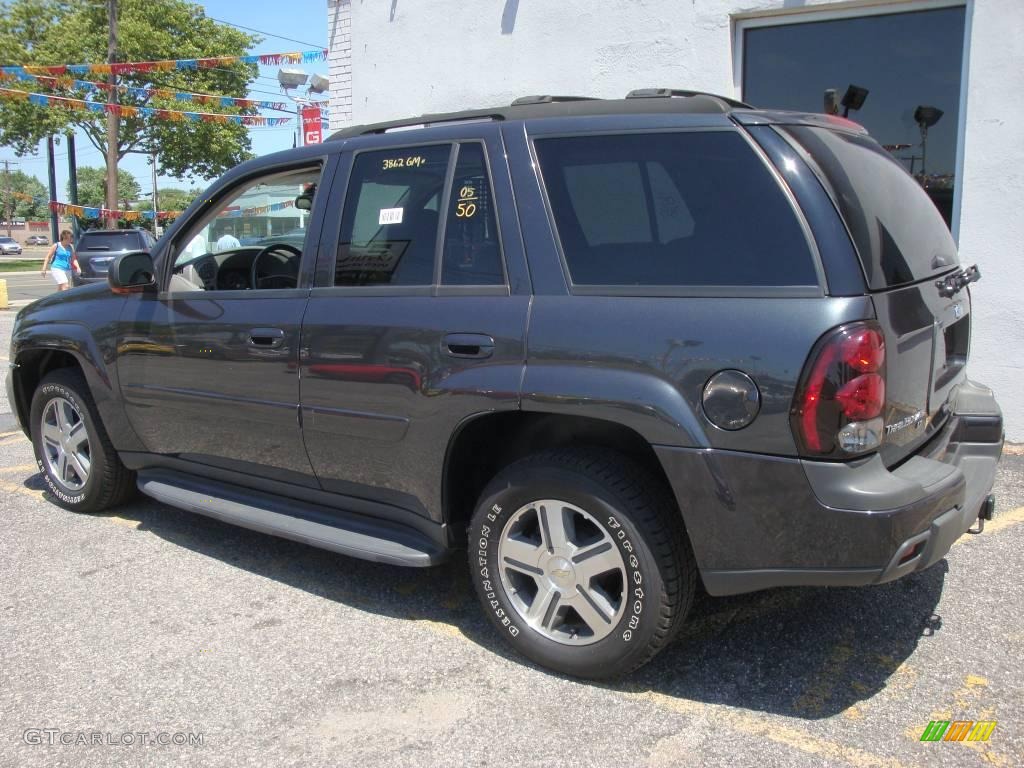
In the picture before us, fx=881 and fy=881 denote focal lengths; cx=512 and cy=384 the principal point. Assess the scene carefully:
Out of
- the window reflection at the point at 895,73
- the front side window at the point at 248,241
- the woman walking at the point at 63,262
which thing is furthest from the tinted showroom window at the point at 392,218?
the woman walking at the point at 63,262

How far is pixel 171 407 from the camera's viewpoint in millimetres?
4145

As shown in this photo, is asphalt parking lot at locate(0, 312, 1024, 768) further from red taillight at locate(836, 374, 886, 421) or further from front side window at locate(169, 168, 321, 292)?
front side window at locate(169, 168, 321, 292)

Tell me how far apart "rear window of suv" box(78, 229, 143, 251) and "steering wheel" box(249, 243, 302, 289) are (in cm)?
1825

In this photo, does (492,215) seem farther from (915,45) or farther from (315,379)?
(915,45)

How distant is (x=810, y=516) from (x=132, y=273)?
10.6ft

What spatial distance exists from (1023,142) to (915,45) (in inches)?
46.1

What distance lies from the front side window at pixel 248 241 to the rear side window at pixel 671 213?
1.49 m

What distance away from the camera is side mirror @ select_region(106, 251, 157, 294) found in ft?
13.5

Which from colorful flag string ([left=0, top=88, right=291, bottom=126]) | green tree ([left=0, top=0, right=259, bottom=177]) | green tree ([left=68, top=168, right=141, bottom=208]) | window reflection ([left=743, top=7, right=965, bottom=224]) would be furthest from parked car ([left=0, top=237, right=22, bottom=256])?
window reflection ([left=743, top=7, right=965, bottom=224])

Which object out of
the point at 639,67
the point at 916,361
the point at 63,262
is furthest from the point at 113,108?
the point at 916,361

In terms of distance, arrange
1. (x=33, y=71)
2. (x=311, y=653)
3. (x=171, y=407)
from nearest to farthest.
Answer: (x=311, y=653) → (x=171, y=407) → (x=33, y=71)

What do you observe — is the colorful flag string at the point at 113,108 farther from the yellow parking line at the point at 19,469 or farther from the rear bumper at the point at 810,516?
the rear bumper at the point at 810,516

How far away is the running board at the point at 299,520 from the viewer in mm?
3361

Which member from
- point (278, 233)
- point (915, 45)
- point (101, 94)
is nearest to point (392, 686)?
point (278, 233)
